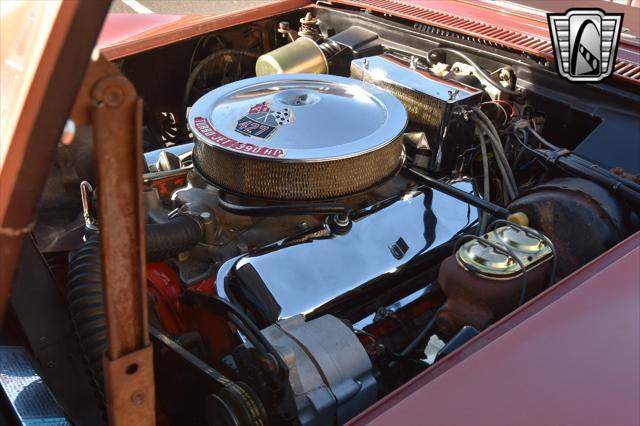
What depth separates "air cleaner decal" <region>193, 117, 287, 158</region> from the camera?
122 centimetres

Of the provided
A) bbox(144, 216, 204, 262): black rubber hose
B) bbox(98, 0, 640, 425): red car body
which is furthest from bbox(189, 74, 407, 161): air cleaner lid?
bbox(98, 0, 640, 425): red car body

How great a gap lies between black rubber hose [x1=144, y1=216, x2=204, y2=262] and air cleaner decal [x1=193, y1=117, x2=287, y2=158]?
0.16 metres

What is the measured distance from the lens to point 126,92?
0.54 meters

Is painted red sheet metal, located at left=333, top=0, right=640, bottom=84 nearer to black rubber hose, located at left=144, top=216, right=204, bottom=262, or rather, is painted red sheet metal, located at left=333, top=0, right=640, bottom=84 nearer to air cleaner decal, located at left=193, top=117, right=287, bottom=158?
air cleaner decal, located at left=193, top=117, right=287, bottom=158

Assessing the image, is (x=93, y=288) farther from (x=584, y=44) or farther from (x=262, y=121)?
(x=584, y=44)

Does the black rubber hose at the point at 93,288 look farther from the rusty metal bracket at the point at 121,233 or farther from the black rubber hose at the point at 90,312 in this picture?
the rusty metal bracket at the point at 121,233

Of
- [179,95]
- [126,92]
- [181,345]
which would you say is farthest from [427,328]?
[179,95]

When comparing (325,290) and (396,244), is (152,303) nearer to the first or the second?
(325,290)

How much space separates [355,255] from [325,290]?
0.11 m

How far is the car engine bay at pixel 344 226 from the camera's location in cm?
102

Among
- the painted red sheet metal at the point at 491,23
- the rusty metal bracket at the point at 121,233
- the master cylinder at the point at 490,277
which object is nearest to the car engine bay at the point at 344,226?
the master cylinder at the point at 490,277

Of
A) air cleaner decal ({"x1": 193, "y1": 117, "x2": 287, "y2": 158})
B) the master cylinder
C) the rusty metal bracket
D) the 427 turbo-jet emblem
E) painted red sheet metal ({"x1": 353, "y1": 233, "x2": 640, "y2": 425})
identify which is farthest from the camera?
the 427 turbo-jet emblem

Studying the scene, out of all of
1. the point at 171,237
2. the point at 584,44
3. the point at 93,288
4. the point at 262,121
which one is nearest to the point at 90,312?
the point at 93,288

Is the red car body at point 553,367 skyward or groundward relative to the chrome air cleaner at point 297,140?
groundward
